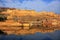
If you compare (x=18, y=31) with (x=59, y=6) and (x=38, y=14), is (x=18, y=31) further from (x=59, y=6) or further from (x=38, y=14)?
(x=59, y=6)

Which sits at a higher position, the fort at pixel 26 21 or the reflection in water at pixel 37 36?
the fort at pixel 26 21

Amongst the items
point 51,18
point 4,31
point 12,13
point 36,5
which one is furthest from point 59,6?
point 4,31

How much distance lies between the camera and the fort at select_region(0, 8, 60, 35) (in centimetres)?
271

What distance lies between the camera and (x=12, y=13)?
2.77 meters

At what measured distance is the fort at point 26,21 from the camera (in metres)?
2.71

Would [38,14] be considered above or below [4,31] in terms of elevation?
above

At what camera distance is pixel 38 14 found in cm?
280

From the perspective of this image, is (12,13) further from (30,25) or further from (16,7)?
(30,25)

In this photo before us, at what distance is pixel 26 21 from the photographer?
276 cm

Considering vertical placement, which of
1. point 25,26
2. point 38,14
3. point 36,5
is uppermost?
point 36,5

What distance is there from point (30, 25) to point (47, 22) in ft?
1.14

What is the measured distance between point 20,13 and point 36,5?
14.4 inches

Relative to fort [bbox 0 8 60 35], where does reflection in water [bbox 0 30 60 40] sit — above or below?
below

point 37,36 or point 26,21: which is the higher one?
point 26,21
